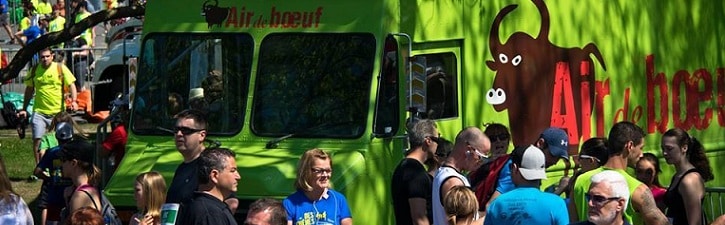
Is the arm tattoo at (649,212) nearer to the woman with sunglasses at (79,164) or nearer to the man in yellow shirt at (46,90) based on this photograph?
the woman with sunglasses at (79,164)

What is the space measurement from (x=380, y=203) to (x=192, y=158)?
1.63 m

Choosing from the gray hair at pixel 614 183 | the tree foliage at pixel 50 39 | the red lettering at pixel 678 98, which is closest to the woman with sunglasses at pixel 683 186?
the gray hair at pixel 614 183

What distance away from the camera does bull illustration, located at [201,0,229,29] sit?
11398mm

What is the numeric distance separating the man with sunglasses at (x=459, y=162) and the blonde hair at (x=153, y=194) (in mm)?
1663

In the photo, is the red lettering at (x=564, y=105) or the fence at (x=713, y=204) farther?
the red lettering at (x=564, y=105)

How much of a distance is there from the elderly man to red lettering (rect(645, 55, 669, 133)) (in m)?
6.46

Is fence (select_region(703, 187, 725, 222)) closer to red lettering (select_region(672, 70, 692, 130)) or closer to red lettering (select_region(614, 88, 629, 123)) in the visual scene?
red lettering (select_region(614, 88, 629, 123))

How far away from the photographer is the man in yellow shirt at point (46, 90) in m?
18.9

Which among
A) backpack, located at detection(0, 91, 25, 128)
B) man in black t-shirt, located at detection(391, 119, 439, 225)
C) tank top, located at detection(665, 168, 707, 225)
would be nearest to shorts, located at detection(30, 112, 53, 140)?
backpack, located at detection(0, 91, 25, 128)

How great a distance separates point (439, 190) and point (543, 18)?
124 inches

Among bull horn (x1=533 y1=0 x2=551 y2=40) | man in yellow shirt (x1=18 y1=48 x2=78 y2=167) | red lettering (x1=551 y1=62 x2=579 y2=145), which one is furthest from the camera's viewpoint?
man in yellow shirt (x1=18 y1=48 x2=78 y2=167)

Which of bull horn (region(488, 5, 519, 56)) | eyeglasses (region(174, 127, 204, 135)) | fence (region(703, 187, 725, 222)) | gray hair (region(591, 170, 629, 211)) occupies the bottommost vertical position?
fence (region(703, 187, 725, 222))

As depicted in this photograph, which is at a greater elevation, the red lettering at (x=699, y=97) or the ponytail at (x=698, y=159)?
the red lettering at (x=699, y=97)

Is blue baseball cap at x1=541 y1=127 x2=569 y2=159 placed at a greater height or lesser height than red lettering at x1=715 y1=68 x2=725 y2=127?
lesser
